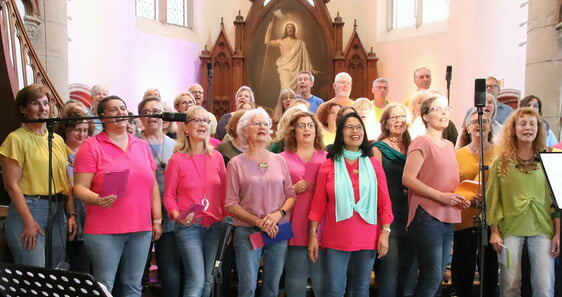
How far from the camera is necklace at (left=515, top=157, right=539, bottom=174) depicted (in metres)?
4.09

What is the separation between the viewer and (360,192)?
12.6 ft

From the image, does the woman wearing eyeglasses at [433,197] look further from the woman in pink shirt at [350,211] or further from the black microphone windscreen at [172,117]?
the black microphone windscreen at [172,117]

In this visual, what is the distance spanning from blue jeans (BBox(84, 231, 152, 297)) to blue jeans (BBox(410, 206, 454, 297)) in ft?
5.97

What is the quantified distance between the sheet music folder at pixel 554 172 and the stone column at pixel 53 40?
587 cm

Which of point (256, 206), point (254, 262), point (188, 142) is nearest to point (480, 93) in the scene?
point (256, 206)

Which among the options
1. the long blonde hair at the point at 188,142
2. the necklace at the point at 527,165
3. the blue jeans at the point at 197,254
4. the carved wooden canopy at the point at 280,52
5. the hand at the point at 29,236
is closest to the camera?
the hand at the point at 29,236

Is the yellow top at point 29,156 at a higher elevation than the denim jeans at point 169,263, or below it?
higher

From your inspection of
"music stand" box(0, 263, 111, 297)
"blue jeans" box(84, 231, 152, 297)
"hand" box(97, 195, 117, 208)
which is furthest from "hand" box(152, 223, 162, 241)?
"music stand" box(0, 263, 111, 297)

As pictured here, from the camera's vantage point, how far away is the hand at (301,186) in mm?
3996

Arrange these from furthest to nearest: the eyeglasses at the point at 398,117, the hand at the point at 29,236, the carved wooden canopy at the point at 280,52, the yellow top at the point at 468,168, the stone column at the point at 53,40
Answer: the carved wooden canopy at the point at 280,52
the stone column at the point at 53,40
the yellow top at the point at 468,168
the eyeglasses at the point at 398,117
the hand at the point at 29,236

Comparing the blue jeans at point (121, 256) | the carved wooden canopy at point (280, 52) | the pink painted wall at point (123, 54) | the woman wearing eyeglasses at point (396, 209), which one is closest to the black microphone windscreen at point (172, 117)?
the blue jeans at point (121, 256)

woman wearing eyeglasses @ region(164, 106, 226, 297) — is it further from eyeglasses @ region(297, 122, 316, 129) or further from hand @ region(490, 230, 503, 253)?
hand @ region(490, 230, 503, 253)

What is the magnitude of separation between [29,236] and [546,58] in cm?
633

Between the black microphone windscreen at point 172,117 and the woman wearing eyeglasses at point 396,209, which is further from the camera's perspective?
the woman wearing eyeglasses at point 396,209
